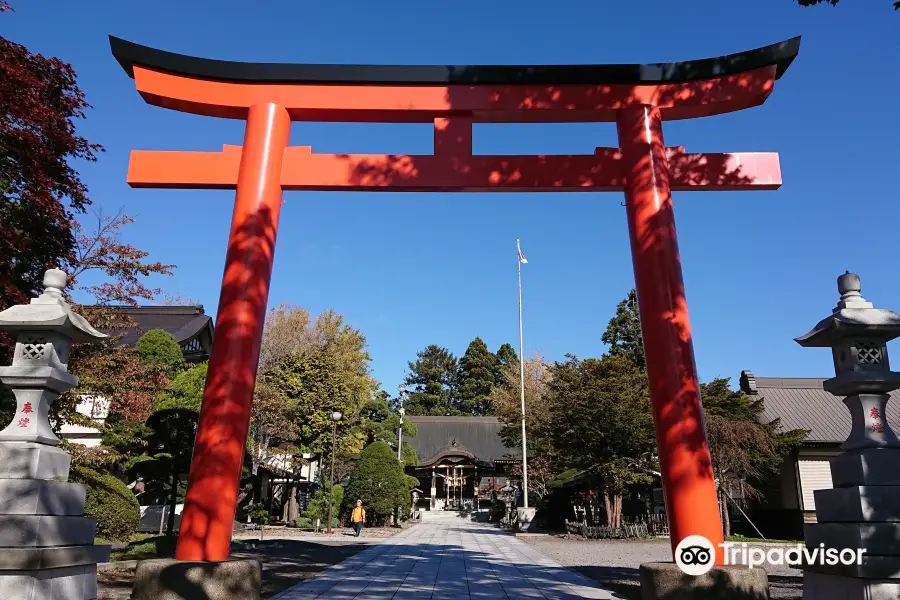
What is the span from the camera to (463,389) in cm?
6228

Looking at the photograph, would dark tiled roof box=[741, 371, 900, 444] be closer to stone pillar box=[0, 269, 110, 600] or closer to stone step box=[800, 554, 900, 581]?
stone step box=[800, 554, 900, 581]

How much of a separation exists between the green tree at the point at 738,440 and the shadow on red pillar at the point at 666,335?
1251 centimetres

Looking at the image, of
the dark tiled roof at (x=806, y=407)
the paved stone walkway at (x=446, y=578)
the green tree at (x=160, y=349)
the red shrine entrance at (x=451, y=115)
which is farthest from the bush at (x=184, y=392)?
the dark tiled roof at (x=806, y=407)

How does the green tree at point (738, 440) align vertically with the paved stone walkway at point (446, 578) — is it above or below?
above

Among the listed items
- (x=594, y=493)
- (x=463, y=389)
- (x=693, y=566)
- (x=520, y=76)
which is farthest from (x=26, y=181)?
(x=463, y=389)

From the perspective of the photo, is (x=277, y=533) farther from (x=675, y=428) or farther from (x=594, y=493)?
(x=675, y=428)

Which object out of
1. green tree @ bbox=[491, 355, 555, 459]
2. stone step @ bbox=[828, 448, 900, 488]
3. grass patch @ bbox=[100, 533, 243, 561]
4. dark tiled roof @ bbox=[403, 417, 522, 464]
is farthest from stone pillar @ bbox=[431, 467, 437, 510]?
Answer: stone step @ bbox=[828, 448, 900, 488]

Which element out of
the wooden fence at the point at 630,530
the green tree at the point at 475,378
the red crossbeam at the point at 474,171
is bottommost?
the wooden fence at the point at 630,530

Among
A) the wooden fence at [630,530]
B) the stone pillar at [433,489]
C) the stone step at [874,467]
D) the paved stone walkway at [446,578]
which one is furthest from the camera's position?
the stone pillar at [433,489]

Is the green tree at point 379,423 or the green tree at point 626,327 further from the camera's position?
the green tree at point 626,327

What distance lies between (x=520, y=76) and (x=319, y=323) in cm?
2694

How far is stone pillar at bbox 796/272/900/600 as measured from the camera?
4.50 m

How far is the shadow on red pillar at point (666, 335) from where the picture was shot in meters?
5.62

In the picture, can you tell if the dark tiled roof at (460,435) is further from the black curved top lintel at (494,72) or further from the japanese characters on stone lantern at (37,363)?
the japanese characters on stone lantern at (37,363)
